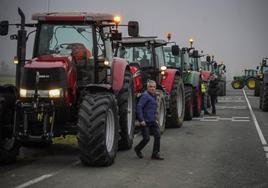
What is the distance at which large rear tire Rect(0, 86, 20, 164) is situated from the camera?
9062mm

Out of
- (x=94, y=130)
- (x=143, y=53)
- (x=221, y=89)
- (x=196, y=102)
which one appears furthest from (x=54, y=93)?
(x=221, y=89)

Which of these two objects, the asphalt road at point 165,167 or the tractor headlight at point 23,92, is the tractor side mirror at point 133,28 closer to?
the tractor headlight at point 23,92

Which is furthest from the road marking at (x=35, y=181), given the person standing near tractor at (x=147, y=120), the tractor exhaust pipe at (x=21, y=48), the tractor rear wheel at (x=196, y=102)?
the tractor rear wheel at (x=196, y=102)

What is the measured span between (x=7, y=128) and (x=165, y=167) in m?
→ 2.86

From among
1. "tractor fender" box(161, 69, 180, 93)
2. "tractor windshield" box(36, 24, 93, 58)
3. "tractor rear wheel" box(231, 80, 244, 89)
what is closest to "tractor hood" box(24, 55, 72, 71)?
"tractor windshield" box(36, 24, 93, 58)

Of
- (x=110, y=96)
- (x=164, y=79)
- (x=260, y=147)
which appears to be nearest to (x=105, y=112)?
(x=110, y=96)

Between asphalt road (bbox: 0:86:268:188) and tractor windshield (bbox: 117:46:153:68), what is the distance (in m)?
2.55

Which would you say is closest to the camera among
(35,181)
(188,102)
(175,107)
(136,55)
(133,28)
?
(35,181)

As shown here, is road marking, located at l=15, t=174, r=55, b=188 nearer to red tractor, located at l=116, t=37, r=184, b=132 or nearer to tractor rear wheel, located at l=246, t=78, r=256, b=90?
red tractor, located at l=116, t=37, r=184, b=132

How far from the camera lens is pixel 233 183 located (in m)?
7.68

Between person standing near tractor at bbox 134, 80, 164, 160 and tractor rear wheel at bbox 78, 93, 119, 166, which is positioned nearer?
tractor rear wheel at bbox 78, 93, 119, 166

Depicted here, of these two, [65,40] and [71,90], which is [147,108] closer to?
[71,90]

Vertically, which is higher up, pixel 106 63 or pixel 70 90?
pixel 106 63

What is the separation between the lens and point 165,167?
900 cm
